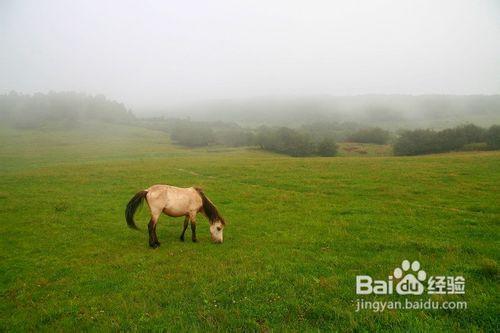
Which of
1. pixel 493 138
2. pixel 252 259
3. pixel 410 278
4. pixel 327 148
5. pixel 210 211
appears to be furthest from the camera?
pixel 327 148

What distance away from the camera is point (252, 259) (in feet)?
34.6

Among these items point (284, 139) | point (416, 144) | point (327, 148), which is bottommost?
point (327, 148)

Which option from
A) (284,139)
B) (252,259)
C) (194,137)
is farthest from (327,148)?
(252,259)

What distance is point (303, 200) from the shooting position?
72.3ft

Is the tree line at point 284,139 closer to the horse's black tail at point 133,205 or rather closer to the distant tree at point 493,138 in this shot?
the distant tree at point 493,138

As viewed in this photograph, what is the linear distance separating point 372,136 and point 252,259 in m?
101

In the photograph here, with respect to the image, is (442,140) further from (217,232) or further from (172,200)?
(172,200)

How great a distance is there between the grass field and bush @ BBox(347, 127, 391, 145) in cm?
7897

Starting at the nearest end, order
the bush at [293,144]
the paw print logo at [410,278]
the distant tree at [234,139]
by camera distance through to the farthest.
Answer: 1. the paw print logo at [410,278]
2. the bush at [293,144]
3. the distant tree at [234,139]

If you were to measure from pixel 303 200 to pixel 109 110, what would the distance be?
16900cm

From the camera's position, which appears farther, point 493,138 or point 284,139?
point 284,139
